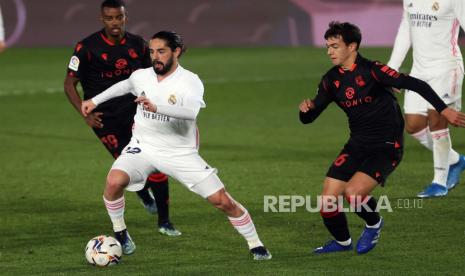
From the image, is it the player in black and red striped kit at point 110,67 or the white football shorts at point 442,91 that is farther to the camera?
the white football shorts at point 442,91

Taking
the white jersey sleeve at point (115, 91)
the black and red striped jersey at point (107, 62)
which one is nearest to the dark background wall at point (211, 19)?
the black and red striped jersey at point (107, 62)

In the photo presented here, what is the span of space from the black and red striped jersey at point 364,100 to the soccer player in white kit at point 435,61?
250 centimetres

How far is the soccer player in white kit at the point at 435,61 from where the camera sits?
1157cm

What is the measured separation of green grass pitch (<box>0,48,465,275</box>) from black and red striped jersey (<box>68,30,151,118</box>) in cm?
109

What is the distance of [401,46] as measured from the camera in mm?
11562

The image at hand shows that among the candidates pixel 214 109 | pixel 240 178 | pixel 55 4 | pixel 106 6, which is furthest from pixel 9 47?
pixel 106 6

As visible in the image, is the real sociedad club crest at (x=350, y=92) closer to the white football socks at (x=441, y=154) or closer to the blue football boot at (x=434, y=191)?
the blue football boot at (x=434, y=191)

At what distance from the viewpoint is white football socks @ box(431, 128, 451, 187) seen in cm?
1166

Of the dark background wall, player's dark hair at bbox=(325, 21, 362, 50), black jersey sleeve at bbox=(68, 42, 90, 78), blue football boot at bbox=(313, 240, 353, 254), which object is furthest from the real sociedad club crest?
the dark background wall

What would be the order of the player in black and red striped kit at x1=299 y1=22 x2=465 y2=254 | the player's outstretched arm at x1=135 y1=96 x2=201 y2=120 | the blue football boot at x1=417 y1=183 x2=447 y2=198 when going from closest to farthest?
the player's outstretched arm at x1=135 y1=96 x2=201 y2=120
the player in black and red striped kit at x1=299 y1=22 x2=465 y2=254
the blue football boot at x1=417 y1=183 x2=447 y2=198

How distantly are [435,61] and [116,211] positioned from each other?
4143 mm

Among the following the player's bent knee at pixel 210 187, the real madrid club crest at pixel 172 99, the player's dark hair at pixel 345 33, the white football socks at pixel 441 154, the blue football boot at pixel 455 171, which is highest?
the player's dark hair at pixel 345 33

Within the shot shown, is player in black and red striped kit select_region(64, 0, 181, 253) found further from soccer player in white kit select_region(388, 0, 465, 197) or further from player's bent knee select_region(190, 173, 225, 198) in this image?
soccer player in white kit select_region(388, 0, 465, 197)

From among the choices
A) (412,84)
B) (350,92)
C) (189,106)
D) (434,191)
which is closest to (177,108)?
(189,106)
